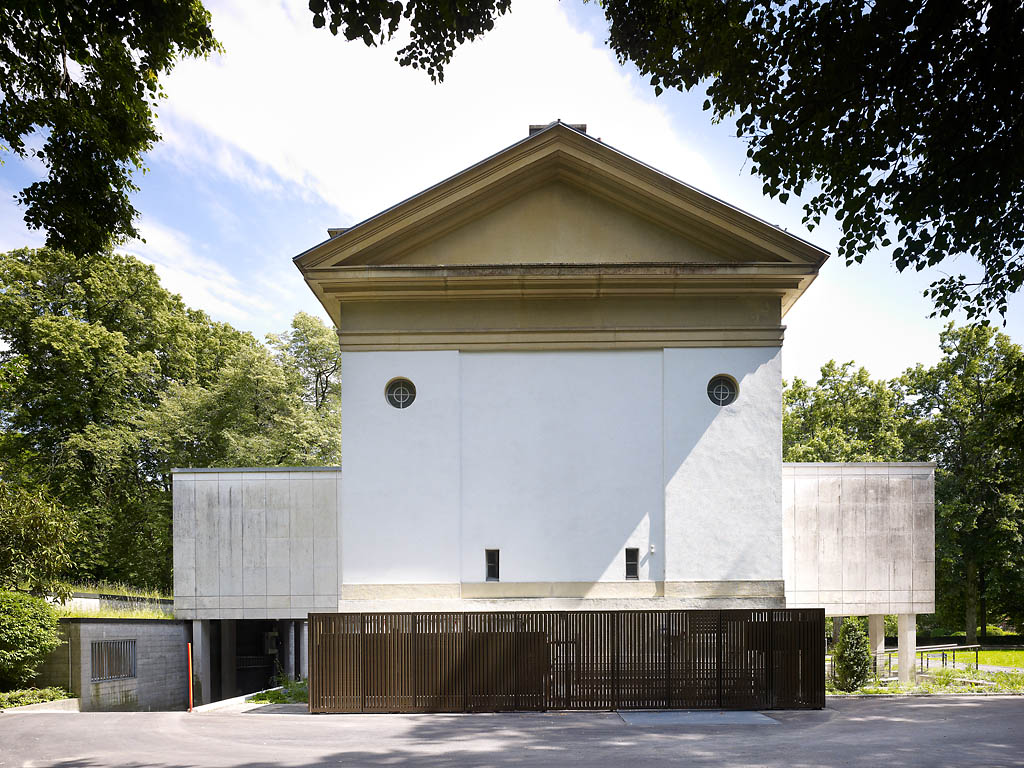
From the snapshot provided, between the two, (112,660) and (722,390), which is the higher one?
(722,390)

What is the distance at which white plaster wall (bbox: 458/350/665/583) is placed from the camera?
17.3m

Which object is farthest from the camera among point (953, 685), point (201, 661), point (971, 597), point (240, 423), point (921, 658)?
point (971, 597)

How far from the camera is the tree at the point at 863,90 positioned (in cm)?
943

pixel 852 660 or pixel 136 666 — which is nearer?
pixel 852 660

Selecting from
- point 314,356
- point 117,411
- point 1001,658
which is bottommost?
point 1001,658

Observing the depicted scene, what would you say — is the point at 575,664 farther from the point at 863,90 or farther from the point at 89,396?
the point at 89,396

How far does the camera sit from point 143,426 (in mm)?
37469

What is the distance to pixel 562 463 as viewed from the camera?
17.5 metres

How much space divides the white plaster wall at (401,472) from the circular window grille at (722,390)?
19.3 ft

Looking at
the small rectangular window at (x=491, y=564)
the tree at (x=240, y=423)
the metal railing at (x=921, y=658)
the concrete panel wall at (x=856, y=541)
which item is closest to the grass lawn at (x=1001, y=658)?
the metal railing at (x=921, y=658)

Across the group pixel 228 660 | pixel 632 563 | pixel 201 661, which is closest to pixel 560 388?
pixel 632 563

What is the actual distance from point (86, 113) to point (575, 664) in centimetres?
1284

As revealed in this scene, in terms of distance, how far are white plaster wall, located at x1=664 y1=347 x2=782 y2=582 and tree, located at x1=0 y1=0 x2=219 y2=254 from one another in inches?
453

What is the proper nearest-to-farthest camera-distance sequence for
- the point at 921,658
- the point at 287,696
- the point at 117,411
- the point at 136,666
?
the point at 287,696 < the point at 136,666 < the point at 921,658 < the point at 117,411
